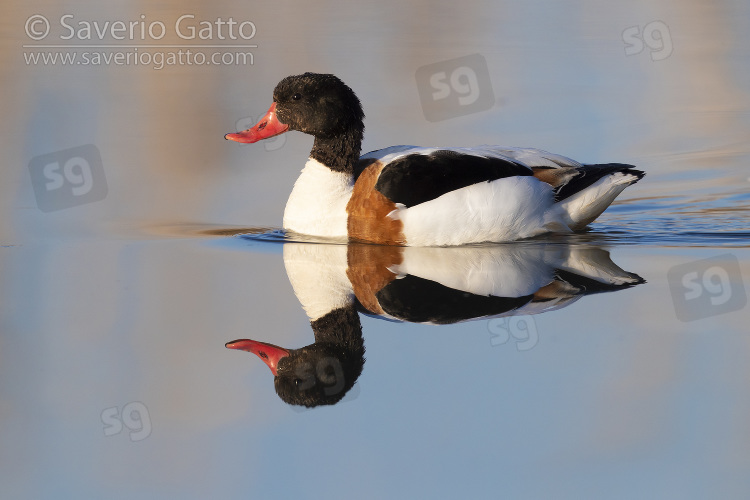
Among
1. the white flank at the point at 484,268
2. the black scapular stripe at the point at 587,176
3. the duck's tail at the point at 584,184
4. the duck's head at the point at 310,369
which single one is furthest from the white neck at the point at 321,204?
the duck's head at the point at 310,369

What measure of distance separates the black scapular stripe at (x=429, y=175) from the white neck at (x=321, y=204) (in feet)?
1.12

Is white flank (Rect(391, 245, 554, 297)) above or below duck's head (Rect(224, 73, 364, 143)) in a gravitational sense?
below

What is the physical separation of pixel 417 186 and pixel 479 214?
0.44 meters

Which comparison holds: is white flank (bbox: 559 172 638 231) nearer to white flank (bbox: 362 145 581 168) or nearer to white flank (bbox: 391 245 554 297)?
white flank (bbox: 362 145 581 168)

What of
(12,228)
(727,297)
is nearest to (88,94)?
(12,228)

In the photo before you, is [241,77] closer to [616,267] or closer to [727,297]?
[616,267]

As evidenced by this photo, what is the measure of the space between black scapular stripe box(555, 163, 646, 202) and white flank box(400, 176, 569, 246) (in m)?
0.15

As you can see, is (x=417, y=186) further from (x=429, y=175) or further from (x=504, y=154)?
(x=504, y=154)

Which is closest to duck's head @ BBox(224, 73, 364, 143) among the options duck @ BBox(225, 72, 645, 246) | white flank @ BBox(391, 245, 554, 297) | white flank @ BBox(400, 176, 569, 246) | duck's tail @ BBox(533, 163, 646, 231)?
duck @ BBox(225, 72, 645, 246)

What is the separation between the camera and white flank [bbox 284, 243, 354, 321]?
6.13 meters

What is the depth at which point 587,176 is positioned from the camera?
311 inches

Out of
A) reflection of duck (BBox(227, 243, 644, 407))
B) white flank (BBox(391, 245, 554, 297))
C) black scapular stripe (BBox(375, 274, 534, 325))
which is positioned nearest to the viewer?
reflection of duck (BBox(227, 243, 644, 407))

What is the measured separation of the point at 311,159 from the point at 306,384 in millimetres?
3139

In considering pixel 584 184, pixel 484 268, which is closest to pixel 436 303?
pixel 484 268
